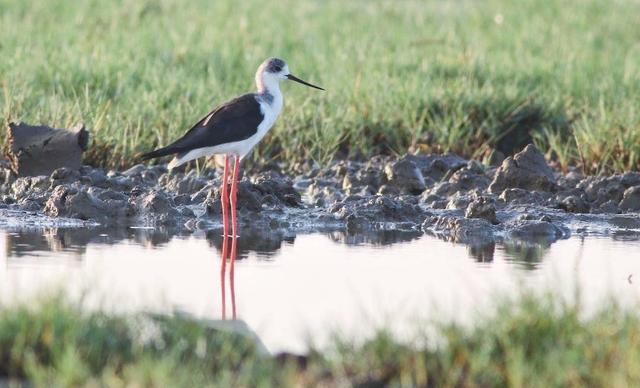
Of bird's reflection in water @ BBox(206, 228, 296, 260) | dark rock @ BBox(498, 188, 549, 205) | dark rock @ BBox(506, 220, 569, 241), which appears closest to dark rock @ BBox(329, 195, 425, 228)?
bird's reflection in water @ BBox(206, 228, 296, 260)

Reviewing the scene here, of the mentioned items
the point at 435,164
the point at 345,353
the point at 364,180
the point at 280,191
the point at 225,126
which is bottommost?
the point at 345,353

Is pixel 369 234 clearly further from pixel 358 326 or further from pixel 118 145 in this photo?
pixel 358 326

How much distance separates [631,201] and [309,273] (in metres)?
3.36

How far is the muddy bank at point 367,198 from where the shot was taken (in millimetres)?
8812

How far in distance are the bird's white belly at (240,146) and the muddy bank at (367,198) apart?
0.28 m

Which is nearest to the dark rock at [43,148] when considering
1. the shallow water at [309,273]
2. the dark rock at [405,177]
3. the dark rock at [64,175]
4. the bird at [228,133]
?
the dark rock at [64,175]

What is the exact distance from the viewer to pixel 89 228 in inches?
335

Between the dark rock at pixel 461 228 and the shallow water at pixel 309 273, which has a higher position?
the dark rock at pixel 461 228

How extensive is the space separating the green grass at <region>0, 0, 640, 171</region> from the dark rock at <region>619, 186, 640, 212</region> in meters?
1.13

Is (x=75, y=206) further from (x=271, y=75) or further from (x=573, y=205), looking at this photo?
(x=573, y=205)

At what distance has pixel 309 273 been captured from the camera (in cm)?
696

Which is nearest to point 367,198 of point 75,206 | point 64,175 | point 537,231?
point 537,231

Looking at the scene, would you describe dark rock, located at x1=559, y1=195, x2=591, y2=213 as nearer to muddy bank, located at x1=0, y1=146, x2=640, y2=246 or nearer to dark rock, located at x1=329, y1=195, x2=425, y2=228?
muddy bank, located at x1=0, y1=146, x2=640, y2=246

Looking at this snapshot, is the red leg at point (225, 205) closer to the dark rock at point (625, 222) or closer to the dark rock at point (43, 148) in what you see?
the dark rock at point (43, 148)
